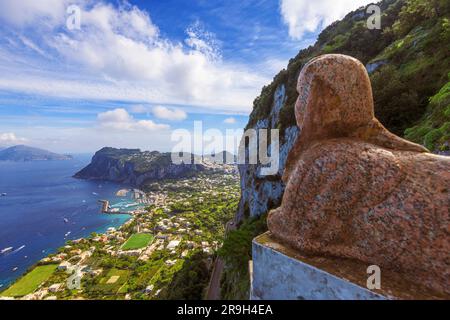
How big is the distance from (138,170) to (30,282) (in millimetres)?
123917

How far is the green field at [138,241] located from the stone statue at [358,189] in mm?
70909

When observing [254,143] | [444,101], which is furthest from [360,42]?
[444,101]

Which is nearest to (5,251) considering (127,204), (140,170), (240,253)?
(127,204)

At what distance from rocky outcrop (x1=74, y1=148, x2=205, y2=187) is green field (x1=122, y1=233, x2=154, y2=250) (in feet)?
297

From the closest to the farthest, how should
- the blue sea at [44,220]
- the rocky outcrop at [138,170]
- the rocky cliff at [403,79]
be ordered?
the rocky cliff at [403,79], the blue sea at [44,220], the rocky outcrop at [138,170]

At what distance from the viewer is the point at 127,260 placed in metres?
58.2

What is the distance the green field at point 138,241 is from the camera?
6694cm

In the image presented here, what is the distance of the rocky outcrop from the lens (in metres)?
166

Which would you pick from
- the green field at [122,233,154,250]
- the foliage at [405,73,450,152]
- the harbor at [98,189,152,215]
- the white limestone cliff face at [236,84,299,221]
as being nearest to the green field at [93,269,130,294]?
the green field at [122,233,154,250]

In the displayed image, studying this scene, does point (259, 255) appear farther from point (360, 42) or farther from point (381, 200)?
point (360, 42)

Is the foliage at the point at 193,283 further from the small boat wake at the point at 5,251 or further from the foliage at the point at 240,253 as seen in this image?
the small boat wake at the point at 5,251

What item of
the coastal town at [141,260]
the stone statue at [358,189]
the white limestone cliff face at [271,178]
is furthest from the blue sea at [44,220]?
the stone statue at [358,189]

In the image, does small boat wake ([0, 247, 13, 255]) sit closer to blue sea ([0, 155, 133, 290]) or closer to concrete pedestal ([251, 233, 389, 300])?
blue sea ([0, 155, 133, 290])
